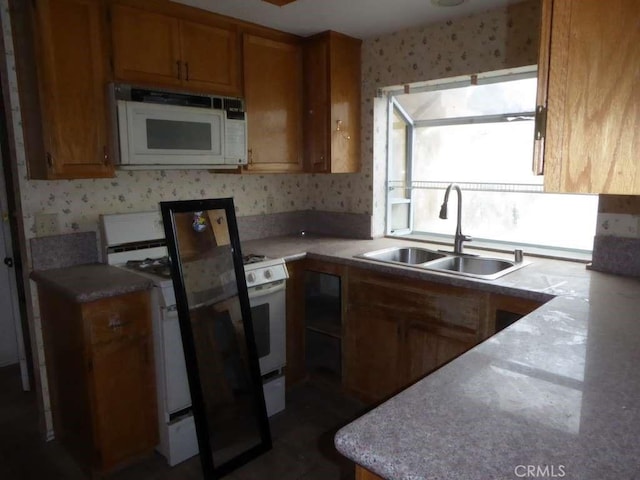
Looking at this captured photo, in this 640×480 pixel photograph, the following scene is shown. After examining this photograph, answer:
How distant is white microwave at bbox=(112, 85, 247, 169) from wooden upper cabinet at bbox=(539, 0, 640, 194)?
1815mm

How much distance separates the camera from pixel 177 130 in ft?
7.86

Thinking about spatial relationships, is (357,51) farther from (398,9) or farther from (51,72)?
(51,72)

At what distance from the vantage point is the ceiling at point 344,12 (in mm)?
2475

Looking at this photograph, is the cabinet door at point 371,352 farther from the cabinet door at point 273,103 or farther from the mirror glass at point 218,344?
the cabinet door at point 273,103

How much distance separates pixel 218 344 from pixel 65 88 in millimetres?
1379

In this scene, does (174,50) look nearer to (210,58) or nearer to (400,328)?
(210,58)

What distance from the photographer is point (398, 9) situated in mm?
2570

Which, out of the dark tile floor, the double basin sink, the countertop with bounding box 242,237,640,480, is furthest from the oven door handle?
the countertop with bounding box 242,237,640,480

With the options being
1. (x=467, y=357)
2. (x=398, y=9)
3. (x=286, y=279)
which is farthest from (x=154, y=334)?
(x=398, y=9)

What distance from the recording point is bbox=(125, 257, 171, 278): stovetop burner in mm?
2301

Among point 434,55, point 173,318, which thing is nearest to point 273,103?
point 434,55

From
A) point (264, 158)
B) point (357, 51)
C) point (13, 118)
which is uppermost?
point (357, 51)

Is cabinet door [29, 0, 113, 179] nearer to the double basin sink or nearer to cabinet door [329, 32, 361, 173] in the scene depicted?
cabinet door [329, 32, 361, 173]

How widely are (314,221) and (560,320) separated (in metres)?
2.30
